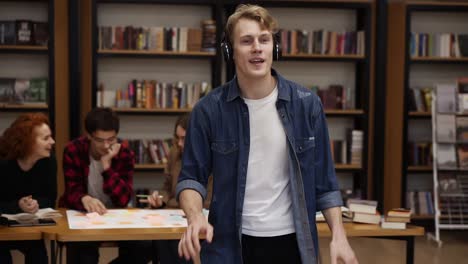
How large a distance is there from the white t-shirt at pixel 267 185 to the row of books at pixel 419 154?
16.6 feet

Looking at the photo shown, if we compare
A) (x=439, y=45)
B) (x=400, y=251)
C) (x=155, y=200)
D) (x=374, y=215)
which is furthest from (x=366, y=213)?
(x=439, y=45)

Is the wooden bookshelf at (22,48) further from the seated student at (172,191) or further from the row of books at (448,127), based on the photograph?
the row of books at (448,127)

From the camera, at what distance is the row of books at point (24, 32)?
641cm

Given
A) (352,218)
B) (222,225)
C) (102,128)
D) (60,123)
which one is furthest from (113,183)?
(60,123)

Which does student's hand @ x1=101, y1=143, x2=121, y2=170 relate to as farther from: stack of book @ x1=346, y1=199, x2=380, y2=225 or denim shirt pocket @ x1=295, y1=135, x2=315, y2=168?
denim shirt pocket @ x1=295, y1=135, x2=315, y2=168

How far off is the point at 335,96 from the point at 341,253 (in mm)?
4972

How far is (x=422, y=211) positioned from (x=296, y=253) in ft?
16.5

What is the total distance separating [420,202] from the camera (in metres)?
6.95

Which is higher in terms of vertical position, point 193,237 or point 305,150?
point 305,150

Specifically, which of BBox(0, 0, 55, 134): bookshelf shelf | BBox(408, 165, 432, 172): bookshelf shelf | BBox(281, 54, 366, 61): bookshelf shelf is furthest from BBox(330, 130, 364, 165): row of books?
BBox(0, 0, 55, 134): bookshelf shelf

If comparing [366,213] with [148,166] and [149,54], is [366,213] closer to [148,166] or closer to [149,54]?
[148,166]

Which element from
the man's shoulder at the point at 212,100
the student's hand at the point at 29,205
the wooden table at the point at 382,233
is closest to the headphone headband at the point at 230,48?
the man's shoulder at the point at 212,100

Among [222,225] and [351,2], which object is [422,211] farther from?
[222,225]

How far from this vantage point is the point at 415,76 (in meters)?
7.09
